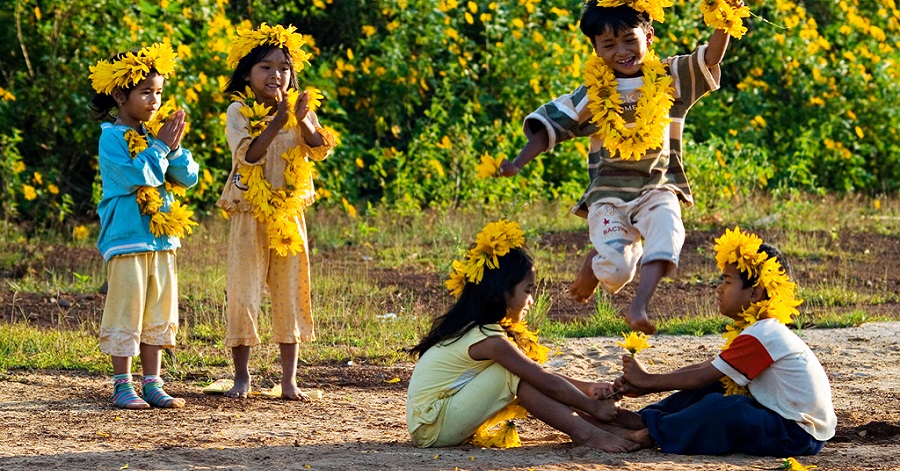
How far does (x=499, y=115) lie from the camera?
13734 millimetres

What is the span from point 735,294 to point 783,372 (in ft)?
1.27

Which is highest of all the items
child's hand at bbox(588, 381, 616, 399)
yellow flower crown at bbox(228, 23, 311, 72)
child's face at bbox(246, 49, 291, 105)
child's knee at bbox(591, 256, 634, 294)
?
yellow flower crown at bbox(228, 23, 311, 72)

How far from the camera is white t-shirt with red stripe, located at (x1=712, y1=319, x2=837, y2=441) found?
17.8ft

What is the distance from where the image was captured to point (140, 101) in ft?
21.7

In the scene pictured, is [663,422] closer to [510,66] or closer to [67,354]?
[67,354]

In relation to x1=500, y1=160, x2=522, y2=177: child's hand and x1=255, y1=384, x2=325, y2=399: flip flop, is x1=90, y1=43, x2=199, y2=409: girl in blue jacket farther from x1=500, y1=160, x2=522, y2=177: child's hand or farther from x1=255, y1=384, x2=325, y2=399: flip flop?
x1=500, y1=160, x2=522, y2=177: child's hand

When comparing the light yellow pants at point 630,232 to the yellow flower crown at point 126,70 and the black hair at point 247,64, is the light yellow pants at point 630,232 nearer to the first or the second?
the black hair at point 247,64

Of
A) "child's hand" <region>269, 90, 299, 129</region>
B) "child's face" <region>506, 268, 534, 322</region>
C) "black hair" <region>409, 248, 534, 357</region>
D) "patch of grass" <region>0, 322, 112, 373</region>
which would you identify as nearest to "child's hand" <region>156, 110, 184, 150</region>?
"child's hand" <region>269, 90, 299, 129</region>

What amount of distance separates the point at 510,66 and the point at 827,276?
4406mm

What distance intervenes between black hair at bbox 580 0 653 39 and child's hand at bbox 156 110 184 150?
6.82 feet

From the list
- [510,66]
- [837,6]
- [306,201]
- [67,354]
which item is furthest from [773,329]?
[837,6]

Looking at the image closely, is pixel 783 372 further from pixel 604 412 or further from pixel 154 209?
pixel 154 209

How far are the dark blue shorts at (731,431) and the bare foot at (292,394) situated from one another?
2067 millimetres

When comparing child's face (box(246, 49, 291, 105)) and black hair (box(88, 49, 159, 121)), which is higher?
child's face (box(246, 49, 291, 105))
